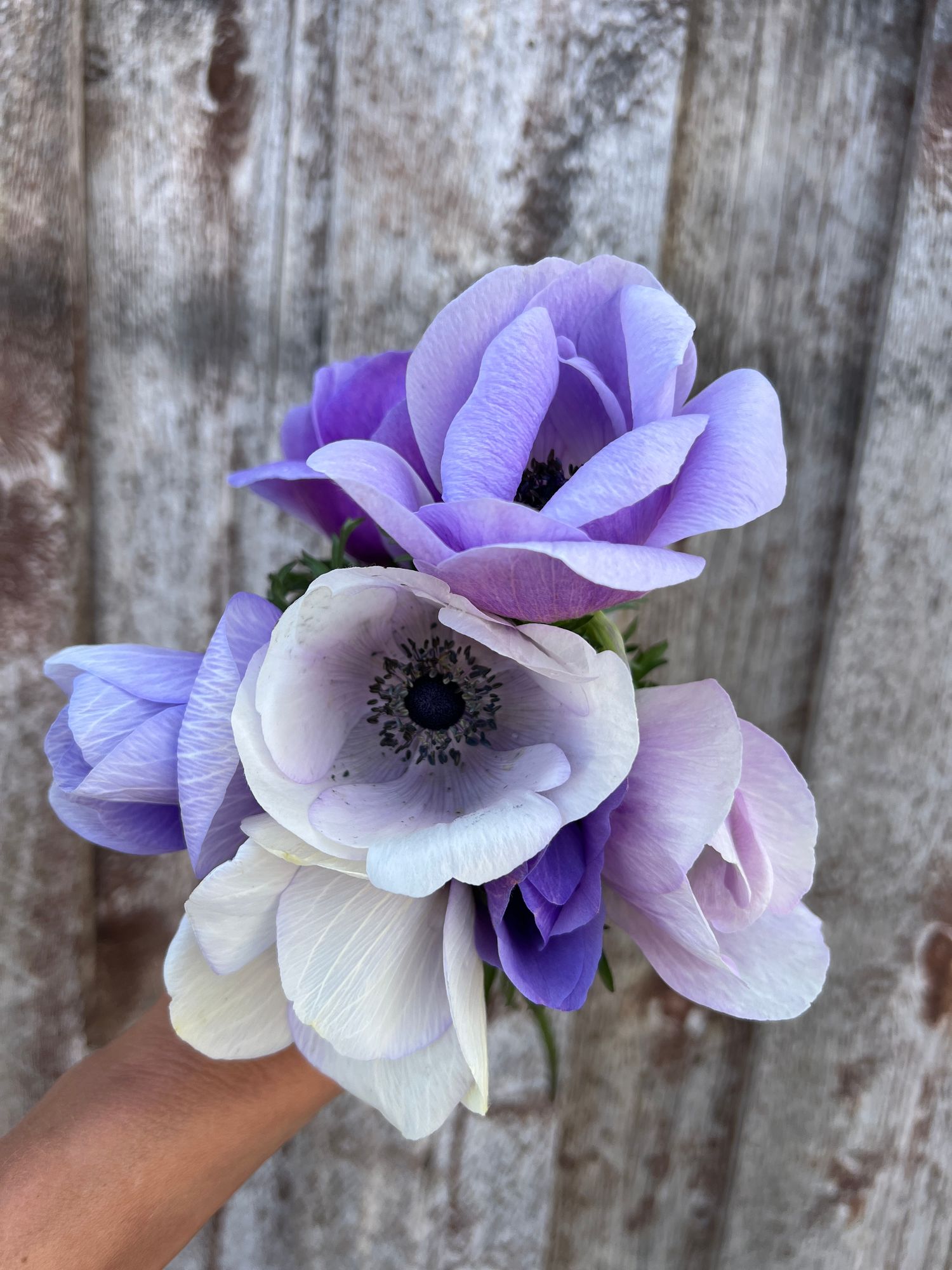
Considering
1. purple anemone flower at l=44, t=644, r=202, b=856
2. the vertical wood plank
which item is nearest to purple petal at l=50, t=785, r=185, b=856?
purple anemone flower at l=44, t=644, r=202, b=856

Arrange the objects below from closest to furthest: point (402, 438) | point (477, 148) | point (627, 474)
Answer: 1. point (627, 474)
2. point (402, 438)
3. point (477, 148)

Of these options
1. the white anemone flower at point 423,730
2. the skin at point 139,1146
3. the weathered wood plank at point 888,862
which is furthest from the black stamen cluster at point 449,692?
the weathered wood plank at point 888,862

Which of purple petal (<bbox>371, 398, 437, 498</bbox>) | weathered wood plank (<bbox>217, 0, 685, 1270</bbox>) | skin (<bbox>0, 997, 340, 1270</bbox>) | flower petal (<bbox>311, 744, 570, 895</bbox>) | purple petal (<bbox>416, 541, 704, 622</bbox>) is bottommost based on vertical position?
skin (<bbox>0, 997, 340, 1270</bbox>)

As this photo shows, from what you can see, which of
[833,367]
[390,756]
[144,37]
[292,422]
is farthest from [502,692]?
[144,37]

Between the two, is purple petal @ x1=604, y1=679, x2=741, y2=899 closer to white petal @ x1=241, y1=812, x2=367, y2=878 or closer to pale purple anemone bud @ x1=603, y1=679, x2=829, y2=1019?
pale purple anemone bud @ x1=603, y1=679, x2=829, y2=1019

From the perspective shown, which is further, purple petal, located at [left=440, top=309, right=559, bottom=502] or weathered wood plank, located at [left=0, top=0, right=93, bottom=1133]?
weathered wood plank, located at [left=0, top=0, right=93, bottom=1133]

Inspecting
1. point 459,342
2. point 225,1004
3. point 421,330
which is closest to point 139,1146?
point 225,1004

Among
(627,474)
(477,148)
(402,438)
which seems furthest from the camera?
(477,148)

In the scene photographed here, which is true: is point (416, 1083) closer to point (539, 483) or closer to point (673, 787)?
point (673, 787)
